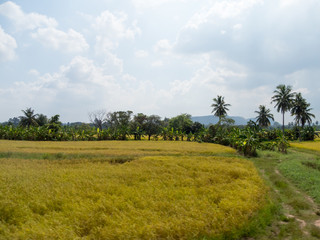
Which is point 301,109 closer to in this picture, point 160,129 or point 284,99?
point 284,99

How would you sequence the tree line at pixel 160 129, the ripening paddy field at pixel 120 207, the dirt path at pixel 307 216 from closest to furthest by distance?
the ripening paddy field at pixel 120 207, the dirt path at pixel 307 216, the tree line at pixel 160 129

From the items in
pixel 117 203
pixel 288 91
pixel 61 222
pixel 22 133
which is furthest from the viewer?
pixel 288 91

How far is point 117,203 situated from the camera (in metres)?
6.62

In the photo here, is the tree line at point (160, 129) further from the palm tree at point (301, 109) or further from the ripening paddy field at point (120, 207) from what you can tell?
the ripening paddy field at point (120, 207)

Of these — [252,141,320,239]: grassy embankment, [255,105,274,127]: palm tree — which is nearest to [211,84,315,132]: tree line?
[255,105,274,127]: palm tree

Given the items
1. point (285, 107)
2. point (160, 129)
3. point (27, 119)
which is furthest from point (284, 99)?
point (27, 119)

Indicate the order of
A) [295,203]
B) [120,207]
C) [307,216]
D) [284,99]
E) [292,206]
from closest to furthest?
[120,207]
[307,216]
[292,206]
[295,203]
[284,99]

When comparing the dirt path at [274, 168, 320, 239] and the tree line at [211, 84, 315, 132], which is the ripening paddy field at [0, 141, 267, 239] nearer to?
the dirt path at [274, 168, 320, 239]

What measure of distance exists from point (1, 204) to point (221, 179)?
8.64 metres

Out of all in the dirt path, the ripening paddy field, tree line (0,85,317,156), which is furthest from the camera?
tree line (0,85,317,156)

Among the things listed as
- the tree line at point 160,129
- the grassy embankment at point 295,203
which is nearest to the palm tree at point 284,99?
the tree line at point 160,129

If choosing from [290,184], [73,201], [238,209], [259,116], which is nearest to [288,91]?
[259,116]

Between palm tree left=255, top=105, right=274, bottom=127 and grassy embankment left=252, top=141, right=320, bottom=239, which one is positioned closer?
grassy embankment left=252, top=141, right=320, bottom=239

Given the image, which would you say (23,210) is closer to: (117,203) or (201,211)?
(117,203)
